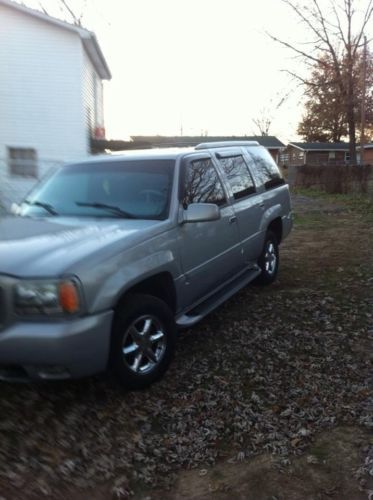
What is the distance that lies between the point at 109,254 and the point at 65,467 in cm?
130

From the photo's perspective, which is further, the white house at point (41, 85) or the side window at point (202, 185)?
the white house at point (41, 85)

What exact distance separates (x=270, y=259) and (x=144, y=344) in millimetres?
Result: 3292

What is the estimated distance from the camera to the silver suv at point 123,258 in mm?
3096

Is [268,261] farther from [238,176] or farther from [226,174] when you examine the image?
[226,174]

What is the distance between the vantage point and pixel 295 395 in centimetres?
378

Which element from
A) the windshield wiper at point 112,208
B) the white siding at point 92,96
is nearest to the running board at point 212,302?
the windshield wiper at point 112,208

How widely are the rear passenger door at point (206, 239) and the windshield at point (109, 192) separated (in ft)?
0.78

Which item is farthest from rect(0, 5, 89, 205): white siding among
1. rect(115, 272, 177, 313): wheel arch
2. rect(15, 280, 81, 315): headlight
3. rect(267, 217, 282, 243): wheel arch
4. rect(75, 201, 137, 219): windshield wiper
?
rect(15, 280, 81, 315): headlight

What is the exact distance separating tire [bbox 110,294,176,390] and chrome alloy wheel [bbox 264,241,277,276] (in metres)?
2.80

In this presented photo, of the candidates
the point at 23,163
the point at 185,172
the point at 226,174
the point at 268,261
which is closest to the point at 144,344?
the point at 185,172

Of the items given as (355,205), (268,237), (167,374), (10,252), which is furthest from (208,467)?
(355,205)

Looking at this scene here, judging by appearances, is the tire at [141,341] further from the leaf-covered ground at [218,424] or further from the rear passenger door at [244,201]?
the rear passenger door at [244,201]

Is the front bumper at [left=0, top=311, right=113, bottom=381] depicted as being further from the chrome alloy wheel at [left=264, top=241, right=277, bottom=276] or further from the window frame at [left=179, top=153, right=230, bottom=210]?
the chrome alloy wheel at [left=264, top=241, right=277, bottom=276]

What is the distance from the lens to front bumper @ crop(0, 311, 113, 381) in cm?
304
